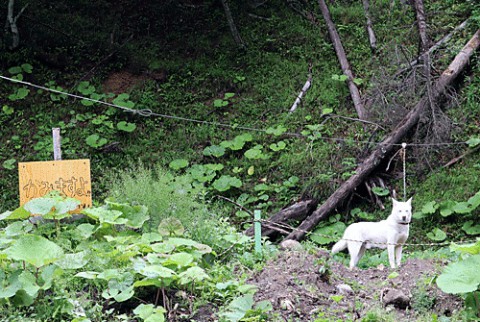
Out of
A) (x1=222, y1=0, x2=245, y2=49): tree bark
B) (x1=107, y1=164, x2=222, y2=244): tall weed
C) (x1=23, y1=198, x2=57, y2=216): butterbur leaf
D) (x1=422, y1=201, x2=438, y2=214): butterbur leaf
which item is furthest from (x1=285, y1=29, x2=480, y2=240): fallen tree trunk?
(x1=222, y1=0, x2=245, y2=49): tree bark

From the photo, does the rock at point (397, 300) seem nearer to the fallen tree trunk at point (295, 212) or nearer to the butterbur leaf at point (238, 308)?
the butterbur leaf at point (238, 308)

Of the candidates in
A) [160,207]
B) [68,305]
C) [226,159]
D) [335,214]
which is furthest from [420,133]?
[68,305]

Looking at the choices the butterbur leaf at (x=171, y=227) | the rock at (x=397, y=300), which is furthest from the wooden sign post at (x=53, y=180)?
the rock at (x=397, y=300)

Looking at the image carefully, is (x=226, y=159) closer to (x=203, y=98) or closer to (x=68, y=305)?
(x=203, y=98)

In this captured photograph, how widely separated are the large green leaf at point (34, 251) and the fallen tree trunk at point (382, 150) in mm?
4862

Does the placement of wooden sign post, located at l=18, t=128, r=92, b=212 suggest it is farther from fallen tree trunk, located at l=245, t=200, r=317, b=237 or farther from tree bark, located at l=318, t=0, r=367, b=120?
tree bark, located at l=318, t=0, r=367, b=120

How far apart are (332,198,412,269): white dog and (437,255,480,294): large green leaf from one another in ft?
6.63

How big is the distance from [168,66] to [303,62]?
2939 millimetres

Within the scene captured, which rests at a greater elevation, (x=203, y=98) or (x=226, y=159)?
(x=203, y=98)

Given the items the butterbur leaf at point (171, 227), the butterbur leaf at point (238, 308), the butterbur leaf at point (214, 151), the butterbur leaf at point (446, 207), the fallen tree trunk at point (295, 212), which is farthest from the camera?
the butterbur leaf at point (214, 151)

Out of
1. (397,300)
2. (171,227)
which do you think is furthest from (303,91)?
(397,300)

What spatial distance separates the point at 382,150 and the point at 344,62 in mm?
3217

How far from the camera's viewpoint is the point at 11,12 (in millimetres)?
13805

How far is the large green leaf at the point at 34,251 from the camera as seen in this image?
4.83 metres
